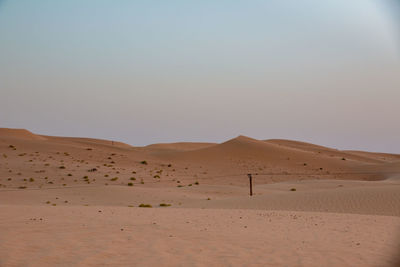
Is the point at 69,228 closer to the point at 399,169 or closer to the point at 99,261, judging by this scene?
the point at 99,261

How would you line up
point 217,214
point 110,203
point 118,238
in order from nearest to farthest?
point 118,238, point 217,214, point 110,203

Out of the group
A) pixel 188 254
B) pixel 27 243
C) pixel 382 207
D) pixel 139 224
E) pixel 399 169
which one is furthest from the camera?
pixel 399 169

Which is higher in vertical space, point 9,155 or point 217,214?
point 9,155

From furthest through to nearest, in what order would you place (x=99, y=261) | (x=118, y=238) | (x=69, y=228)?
(x=69, y=228) < (x=118, y=238) < (x=99, y=261)

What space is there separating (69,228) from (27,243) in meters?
2.16

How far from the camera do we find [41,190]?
29.1 meters

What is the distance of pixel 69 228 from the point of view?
12.1 meters

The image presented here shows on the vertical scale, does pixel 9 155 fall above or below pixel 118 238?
above

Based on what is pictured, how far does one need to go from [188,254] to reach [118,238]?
2.31 meters

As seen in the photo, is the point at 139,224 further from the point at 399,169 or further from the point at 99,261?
the point at 399,169

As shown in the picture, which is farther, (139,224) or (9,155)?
(9,155)

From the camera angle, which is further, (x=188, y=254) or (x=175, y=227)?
(x=175, y=227)

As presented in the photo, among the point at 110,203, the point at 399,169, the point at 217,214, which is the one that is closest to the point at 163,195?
the point at 110,203

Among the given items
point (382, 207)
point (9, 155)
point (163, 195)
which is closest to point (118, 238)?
point (382, 207)
